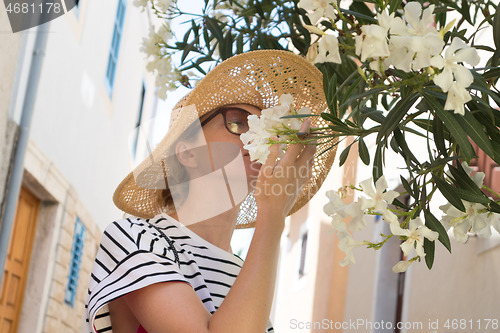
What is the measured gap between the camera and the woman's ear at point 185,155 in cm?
199

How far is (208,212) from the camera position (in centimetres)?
191

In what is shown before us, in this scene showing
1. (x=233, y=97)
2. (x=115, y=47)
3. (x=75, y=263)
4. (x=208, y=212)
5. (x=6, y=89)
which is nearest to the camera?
(x=208, y=212)

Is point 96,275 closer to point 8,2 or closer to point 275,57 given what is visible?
point 275,57

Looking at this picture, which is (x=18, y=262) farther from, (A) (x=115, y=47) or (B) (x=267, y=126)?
(B) (x=267, y=126)

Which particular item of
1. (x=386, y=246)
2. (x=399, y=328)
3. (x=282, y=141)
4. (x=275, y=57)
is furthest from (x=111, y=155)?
(x=282, y=141)

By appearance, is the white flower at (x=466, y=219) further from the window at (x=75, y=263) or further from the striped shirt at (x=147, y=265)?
the window at (x=75, y=263)

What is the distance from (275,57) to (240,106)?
196 mm

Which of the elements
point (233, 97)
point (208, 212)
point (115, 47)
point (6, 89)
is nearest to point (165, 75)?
point (233, 97)

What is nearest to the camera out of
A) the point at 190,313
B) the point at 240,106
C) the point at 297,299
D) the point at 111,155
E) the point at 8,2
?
the point at 190,313

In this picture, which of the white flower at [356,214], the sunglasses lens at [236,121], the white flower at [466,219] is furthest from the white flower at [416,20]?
the sunglasses lens at [236,121]

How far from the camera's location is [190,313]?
142cm

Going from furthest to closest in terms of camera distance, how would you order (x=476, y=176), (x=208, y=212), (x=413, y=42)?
(x=208, y=212) → (x=476, y=176) → (x=413, y=42)

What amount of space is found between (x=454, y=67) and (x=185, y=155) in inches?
38.5

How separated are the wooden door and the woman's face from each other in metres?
4.24
